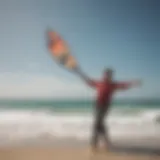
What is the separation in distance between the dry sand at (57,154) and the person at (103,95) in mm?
36

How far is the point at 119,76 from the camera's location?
1.62 meters

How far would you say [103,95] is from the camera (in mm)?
1623

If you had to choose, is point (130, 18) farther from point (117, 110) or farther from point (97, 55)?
point (117, 110)

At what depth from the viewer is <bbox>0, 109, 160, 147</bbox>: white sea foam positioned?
5.31ft

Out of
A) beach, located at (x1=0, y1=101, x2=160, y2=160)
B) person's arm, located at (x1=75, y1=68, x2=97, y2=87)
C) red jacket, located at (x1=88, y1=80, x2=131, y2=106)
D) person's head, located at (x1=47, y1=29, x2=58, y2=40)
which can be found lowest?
beach, located at (x1=0, y1=101, x2=160, y2=160)

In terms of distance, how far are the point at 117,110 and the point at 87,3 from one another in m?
0.41

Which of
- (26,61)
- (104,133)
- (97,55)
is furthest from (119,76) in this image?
(26,61)

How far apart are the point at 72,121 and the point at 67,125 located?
0.9 inches

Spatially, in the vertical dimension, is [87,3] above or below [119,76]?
above

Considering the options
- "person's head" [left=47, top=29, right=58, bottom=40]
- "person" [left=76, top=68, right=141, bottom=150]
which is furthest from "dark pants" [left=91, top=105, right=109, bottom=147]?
"person's head" [left=47, top=29, right=58, bottom=40]

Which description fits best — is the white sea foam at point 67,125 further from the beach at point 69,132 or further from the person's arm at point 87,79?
the person's arm at point 87,79

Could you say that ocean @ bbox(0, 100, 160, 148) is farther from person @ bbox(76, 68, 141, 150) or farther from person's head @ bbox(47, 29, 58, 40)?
person's head @ bbox(47, 29, 58, 40)

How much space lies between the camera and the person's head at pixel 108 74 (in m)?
1.63

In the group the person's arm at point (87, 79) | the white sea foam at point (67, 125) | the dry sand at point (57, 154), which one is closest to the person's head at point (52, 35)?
the person's arm at point (87, 79)
